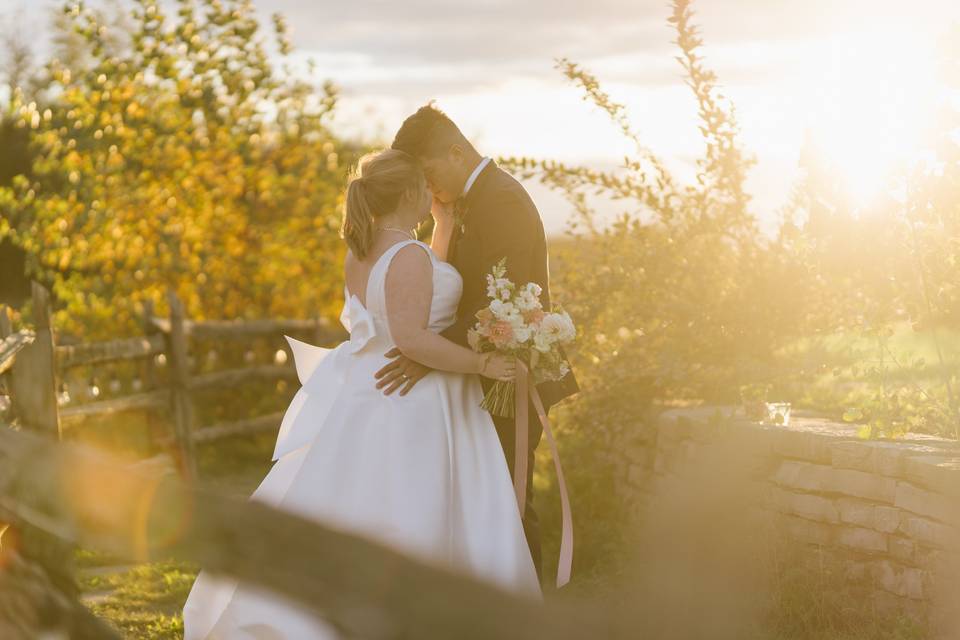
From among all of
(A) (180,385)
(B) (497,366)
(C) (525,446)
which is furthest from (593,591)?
(A) (180,385)

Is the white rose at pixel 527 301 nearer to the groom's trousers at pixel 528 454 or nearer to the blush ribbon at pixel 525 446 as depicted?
the blush ribbon at pixel 525 446

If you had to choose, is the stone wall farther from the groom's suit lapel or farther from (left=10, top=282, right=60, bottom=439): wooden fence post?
(left=10, top=282, right=60, bottom=439): wooden fence post

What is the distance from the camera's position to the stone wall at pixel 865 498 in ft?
15.2

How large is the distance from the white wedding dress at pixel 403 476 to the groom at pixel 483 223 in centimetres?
16

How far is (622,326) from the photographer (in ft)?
23.7

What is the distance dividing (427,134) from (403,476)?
1.42m

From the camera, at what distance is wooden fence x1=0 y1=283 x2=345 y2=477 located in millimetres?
8422

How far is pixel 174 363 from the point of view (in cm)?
1009

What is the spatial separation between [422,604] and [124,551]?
29.6 inches

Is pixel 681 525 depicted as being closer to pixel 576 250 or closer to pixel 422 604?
pixel 576 250

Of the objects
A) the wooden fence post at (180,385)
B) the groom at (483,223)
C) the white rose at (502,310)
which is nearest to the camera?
the white rose at (502,310)

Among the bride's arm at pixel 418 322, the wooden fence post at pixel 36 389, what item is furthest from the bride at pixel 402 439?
the wooden fence post at pixel 36 389

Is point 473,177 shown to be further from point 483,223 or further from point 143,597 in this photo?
point 143,597

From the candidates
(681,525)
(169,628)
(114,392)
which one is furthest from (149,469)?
(681,525)
